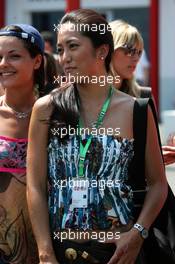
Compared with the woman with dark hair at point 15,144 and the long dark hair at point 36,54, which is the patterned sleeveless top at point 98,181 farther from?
the long dark hair at point 36,54

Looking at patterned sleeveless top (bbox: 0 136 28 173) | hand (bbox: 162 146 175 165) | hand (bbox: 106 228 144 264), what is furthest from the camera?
hand (bbox: 162 146 175 165)

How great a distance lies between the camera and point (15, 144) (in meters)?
3.01

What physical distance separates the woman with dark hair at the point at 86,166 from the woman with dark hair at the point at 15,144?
0.24 metres

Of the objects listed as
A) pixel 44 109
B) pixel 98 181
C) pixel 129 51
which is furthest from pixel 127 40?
pixel 98 181

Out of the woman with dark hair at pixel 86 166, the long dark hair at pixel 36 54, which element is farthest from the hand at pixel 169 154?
the long dark hair at pixel 36 54

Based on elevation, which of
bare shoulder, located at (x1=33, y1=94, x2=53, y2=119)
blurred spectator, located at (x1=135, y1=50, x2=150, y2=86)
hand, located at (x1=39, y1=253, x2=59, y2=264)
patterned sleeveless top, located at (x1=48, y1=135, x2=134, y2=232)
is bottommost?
hand, located at (x1=39, y1=253, x2=59, y2=264)

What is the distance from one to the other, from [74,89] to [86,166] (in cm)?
33

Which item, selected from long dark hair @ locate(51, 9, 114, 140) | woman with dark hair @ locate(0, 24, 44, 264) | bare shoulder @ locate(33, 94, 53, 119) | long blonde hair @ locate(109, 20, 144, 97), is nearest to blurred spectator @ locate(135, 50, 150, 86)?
long blonde hair @ locate(109, 20, 144, 97)

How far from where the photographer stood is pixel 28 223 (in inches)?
119

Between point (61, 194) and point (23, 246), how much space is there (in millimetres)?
439

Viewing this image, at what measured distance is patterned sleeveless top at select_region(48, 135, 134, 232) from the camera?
267 centimetres

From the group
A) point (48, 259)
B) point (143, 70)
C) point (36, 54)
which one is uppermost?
point (143, 70)

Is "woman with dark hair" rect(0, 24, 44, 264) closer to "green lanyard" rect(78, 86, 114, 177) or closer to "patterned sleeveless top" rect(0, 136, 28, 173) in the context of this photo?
"patterned sleeveless top" rect(0, 136, 28, 173)

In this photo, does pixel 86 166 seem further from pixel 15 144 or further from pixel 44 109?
pixel 15 144
